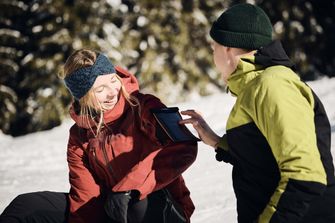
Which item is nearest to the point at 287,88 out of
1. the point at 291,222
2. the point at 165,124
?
the point at 291,222

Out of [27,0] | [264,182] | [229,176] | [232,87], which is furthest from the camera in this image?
[27,0]

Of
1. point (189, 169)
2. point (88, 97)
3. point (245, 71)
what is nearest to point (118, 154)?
point (88, 97)

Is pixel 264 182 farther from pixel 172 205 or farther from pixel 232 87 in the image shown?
pixel 172 205

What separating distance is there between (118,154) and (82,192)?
0.30m

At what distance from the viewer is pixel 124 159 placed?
7.60 feet

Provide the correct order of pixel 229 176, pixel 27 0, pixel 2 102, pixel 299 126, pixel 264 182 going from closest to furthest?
pixel 299 126 → pixel 264 182 → pixel 229 176 → pixel 2 102 → pixel 27 0

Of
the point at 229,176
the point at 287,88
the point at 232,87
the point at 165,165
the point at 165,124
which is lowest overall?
the point at 229,176

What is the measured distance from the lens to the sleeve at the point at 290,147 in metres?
1.42

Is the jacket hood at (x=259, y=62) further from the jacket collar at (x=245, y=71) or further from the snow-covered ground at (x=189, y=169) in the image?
the snow-covered ground at (x=189, y=169)

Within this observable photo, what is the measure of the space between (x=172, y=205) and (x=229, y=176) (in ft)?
5.31

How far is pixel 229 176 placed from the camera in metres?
3.79

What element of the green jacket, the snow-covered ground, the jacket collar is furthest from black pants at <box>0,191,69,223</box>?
the jacket collar

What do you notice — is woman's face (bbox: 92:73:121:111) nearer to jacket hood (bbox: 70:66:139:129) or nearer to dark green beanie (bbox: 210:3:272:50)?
jacket hood (bbox: 70:66:139:129)

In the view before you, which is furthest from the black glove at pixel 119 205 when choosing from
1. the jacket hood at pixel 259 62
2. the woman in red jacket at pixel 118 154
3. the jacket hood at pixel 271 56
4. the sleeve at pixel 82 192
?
the jacket hood at pixel 271 56
